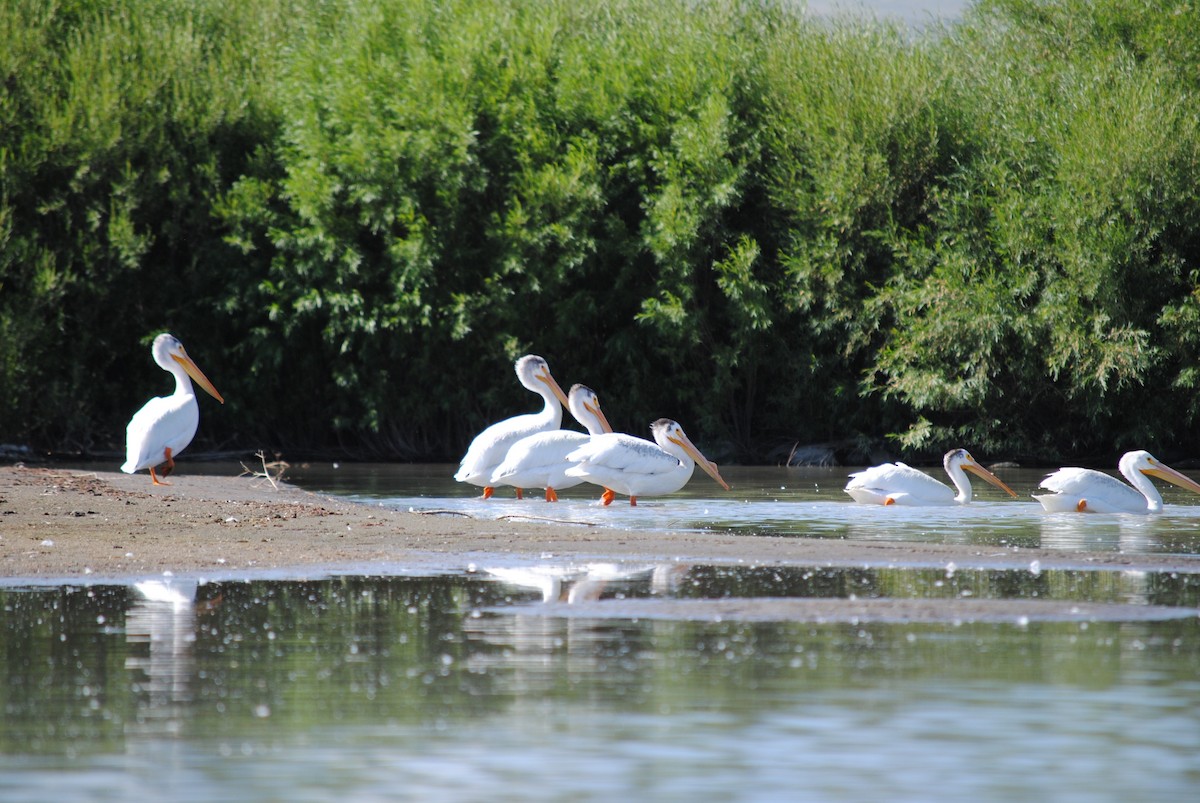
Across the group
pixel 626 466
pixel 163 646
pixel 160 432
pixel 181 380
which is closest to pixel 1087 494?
pixel 626 466

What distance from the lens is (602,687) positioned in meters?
6.10

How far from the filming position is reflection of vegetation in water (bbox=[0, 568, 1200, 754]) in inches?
225

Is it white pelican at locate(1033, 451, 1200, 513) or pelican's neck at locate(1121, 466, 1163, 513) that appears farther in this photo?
pelican's neck at locate(1121, 466, 1163, 513)

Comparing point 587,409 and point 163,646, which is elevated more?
point 587,409

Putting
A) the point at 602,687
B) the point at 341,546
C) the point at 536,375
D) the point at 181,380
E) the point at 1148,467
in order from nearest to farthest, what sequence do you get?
the point at 602,687
the point at 341,546
the point at 1148,467
the point at 181,380
the point at 536,375

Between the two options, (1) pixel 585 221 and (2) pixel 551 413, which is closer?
(2) pixel 551 413

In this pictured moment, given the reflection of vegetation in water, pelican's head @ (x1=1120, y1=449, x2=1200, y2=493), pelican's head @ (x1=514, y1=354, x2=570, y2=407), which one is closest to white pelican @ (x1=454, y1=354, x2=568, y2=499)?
pelican's head @ (x1=514, y1=354, x2=570, y2=407)

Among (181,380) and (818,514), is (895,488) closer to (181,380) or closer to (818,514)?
(818,514)

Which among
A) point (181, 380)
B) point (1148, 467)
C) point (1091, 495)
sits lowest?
point (1091, 495)

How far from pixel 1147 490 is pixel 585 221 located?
38.2 feet

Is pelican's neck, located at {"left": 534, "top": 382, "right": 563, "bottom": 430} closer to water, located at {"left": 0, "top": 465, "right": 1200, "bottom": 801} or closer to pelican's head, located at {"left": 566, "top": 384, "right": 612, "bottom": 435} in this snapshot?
pelican's head, located at {"left": 566, "top": 384, "right": 612, "bottom": 435}

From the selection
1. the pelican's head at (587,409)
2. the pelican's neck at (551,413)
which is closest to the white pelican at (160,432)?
the pelican's neck at (551,413)

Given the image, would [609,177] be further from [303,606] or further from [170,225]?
[303,606]

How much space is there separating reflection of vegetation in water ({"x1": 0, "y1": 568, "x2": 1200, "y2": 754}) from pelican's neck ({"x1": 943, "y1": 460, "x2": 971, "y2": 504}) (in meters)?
8.03
